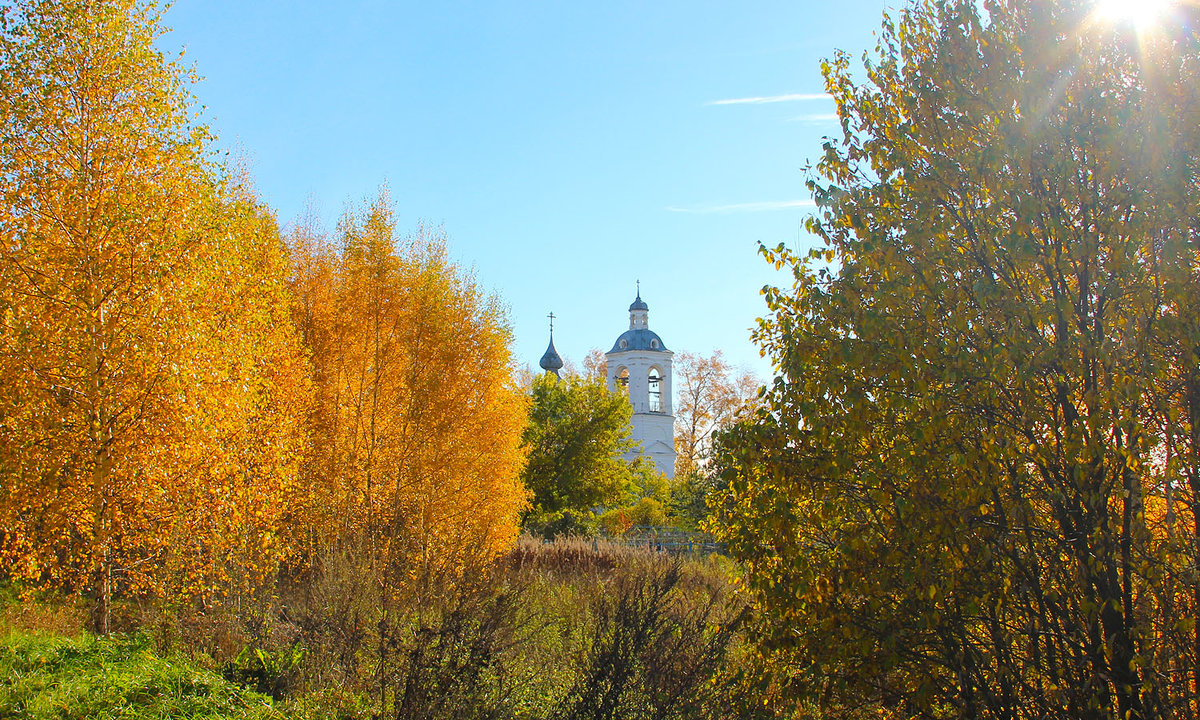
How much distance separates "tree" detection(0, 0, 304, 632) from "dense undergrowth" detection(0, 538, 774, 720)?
0.96m

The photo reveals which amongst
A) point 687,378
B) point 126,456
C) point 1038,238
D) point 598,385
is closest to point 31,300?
point 126,456

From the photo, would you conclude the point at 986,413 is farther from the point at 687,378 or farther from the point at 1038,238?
the point at 687,378

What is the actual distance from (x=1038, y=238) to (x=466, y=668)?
4324mm

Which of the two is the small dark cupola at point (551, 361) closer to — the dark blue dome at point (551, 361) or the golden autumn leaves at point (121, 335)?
the dark blue dome at point (551, 361)

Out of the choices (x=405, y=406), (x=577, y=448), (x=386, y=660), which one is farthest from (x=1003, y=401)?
(x=577, y=448)

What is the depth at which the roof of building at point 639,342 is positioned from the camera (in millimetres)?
43000

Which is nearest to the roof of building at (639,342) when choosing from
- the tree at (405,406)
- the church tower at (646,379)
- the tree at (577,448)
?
the church tower at (646,379)

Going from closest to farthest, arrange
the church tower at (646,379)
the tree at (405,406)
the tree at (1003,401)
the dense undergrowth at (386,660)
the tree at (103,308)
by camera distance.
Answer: the tree at (1003,401) → the dense undergrowth at (386,660) → the tree at (103,308) → the tree at (405,406) → the church tower at (646,379)

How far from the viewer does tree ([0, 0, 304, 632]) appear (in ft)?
27.6

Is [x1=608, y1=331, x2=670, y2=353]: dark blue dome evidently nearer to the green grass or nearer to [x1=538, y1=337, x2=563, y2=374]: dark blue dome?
[x1=538, y1=337, x2=563, y2=374]: dark blue dome

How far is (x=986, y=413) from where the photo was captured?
399 centimetres

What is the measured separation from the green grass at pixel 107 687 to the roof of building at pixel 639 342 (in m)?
35.7

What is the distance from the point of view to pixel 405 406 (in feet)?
52.4

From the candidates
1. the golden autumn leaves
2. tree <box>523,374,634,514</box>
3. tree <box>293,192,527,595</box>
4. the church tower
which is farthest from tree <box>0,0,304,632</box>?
the church tower
